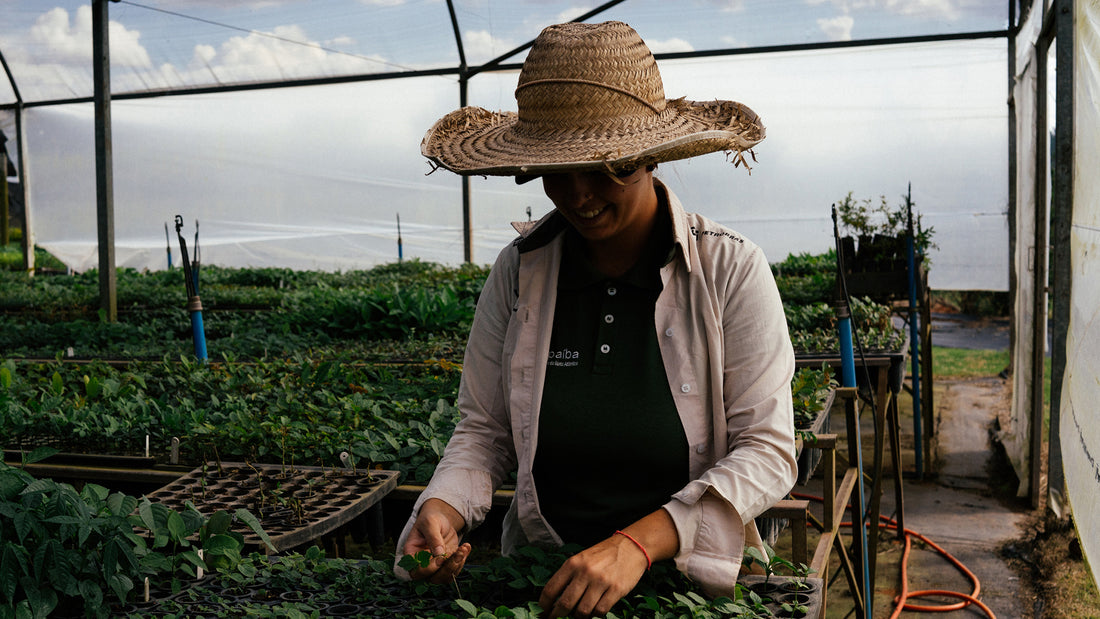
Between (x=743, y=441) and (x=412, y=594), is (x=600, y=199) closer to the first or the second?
(x=743, y=441)

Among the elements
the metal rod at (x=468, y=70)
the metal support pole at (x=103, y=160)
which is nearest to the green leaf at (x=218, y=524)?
the metal support pole at (x=103, y=160)

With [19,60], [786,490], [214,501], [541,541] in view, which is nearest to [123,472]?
[214,501]

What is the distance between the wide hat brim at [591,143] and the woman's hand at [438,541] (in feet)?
1.87

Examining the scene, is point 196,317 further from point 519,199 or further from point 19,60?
point 19,60

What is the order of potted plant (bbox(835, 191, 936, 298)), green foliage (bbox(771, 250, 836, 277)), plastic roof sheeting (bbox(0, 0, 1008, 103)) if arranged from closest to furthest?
potted plant (bbox(835, 191, 936, 298))
green foliage (bbox(771, 250, 836, 277))
plastic roof sheeting (bbox(0, 0, 1008, 103))

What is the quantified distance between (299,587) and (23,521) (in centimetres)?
47

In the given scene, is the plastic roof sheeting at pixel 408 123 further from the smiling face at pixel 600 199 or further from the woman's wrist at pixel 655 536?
the woman's wrist at pixel 655 536

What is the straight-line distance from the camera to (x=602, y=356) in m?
1.63

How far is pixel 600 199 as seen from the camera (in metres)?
1.53

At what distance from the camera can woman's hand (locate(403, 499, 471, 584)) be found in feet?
4.89

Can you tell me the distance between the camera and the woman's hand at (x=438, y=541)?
1.49m

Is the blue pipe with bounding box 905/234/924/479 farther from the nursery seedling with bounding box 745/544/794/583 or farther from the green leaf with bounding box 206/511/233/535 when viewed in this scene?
the green leaf with bounding box 206/511/233/535

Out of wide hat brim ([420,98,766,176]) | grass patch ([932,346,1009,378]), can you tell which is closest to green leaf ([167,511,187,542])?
wide hat brim ([420,98,766,176])

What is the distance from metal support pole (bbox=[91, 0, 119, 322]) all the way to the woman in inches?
260
